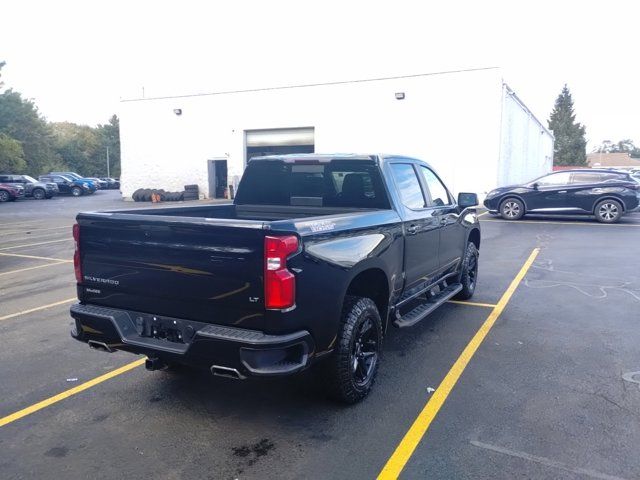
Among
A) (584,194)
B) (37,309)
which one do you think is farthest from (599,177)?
(37,309)

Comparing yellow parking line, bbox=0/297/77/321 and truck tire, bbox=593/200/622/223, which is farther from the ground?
truck tire, bbox=593/200/622/223

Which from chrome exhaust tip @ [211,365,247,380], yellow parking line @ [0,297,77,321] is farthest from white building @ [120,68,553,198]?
chrome exhaust tip @ [211,365,247,380]

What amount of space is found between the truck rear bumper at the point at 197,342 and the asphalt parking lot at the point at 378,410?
1.79 ft

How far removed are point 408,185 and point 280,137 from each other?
24129 millimetres

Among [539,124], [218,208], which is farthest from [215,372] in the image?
[539,124]

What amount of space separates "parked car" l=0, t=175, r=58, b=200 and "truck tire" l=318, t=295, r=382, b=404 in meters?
35.3

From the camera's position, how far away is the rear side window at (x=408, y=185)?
5137mm

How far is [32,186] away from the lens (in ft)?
113

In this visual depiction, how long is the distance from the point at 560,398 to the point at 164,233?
3249 millimetres

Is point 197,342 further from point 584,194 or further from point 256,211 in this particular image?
point 584,194

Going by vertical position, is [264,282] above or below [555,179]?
below

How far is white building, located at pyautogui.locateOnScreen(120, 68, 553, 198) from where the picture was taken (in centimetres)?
2330

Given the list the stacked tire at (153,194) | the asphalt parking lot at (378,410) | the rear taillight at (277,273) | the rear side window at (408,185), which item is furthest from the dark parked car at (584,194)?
the stacked tire at (153,194)

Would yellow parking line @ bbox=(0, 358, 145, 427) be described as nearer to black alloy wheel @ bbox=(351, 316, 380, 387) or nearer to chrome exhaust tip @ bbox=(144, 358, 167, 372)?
chrome exhaust tip @ bbox=(144, 358, 167, 372)
